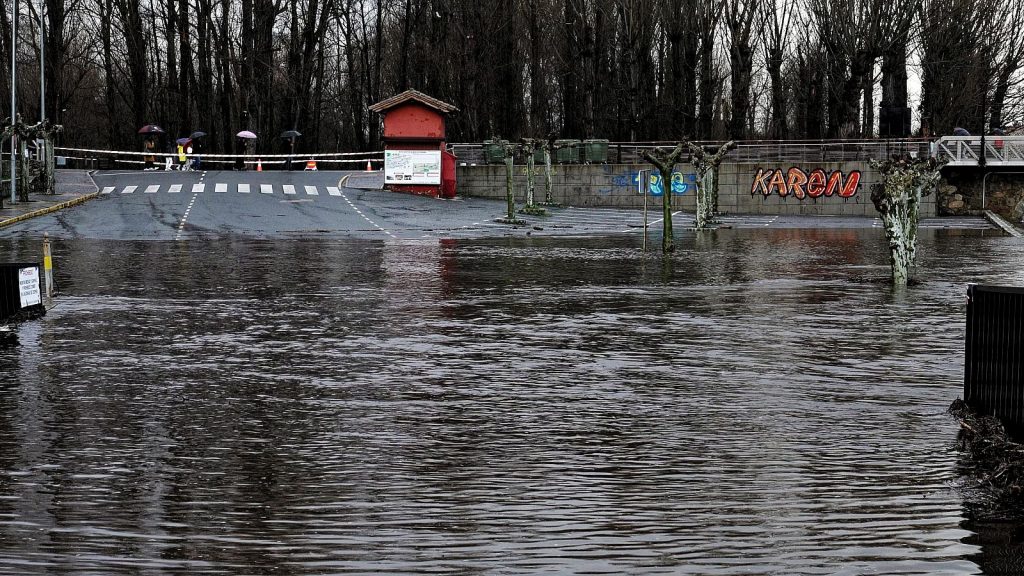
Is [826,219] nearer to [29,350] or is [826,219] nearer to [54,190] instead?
[54,190]

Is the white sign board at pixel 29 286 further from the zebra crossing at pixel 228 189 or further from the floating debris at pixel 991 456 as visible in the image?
the zebra crossing at pixel 228 189

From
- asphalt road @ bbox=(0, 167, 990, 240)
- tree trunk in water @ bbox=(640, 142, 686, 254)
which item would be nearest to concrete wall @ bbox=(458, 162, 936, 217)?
asphalt road @ bbox=(0, 167, 990, 240)

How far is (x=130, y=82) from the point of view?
8756 cm

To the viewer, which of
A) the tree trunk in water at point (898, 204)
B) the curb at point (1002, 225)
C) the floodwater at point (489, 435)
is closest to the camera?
the floodwater at point (489, 435)

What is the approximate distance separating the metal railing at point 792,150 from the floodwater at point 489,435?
130 ft

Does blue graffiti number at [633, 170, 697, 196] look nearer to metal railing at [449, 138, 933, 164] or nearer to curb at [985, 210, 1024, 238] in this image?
metal railing at [449, 138, 933, 164]

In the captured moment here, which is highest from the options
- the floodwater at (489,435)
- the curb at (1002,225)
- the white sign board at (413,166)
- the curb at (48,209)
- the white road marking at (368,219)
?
the white sign board at (413,166)

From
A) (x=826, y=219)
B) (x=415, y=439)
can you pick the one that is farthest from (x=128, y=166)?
(x=415, y=439)

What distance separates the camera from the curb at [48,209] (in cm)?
4207

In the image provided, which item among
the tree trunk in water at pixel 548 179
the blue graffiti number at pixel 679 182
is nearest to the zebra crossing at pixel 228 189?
the tree trunk in water at pixel 548 179

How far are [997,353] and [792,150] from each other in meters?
53.3

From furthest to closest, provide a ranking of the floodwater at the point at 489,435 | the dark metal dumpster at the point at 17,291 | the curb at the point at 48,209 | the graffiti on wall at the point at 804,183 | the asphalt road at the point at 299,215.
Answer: the graffiti on wall at the point at 804,183, the curb at the point at 48,209, the asphalt road at the point at 299,215, the dark metal dumpster at the point at 17,291, the floodwater at the point at 489,435

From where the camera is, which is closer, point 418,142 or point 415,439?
point 415,439

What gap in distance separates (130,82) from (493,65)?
26539mm
